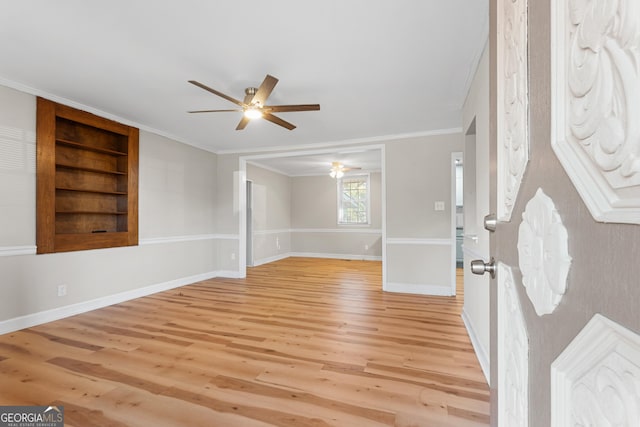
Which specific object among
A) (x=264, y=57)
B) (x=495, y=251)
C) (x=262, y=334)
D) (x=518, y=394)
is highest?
(x=264, y=57)

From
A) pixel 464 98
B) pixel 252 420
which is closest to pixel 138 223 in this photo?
pixel 252 420

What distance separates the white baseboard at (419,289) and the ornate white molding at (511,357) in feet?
11.7

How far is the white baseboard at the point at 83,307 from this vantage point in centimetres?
281

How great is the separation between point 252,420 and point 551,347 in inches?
63.7

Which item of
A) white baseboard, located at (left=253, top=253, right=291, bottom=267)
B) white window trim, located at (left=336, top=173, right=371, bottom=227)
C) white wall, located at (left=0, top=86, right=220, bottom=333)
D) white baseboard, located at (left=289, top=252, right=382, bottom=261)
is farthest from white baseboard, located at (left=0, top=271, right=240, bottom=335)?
white window trim, located at (left=336, top=173, right=371, bottom=227)

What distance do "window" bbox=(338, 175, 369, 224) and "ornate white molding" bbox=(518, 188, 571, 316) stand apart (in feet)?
22.9

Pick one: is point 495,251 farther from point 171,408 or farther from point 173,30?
point 173,30

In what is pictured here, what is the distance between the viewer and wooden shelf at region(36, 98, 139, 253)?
298 cm

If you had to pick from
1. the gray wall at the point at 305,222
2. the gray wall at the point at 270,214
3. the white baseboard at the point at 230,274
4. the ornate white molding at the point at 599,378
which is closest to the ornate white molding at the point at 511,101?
the ornate white molding at the point at 599,378

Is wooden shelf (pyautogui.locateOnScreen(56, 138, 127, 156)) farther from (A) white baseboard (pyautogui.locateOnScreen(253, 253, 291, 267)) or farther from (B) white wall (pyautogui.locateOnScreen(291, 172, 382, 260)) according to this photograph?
(B) white wall (pyautogui.locateOnScreen(291, 172, 382, 260))

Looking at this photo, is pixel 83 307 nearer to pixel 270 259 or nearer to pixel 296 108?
pixel 296 108

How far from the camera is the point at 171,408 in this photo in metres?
1.68

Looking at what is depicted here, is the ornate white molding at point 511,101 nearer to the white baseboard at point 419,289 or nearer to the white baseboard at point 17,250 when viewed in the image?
the white baseboard at point 419,289

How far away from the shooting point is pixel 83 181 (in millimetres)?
3482
